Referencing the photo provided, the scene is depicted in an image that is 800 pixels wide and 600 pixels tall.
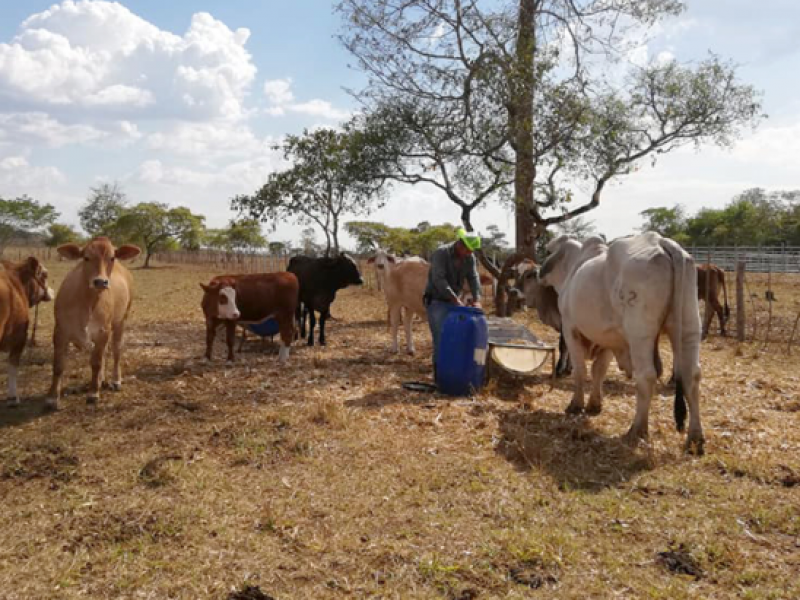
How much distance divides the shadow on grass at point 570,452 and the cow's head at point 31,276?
630 cm

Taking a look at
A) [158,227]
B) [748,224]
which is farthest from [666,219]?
[158,227]

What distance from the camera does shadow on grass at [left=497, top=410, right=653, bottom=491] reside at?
5027mm

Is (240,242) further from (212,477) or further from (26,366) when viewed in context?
(212,477)

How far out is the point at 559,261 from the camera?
8.25m

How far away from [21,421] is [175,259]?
68980mm

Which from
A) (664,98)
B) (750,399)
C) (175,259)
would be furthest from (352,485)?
(175,259)

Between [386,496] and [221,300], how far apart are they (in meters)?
5.52

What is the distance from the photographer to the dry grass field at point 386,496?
11.4 feet

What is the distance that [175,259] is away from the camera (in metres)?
71.5

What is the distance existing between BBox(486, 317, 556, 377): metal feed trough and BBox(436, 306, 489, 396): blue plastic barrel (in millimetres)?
540

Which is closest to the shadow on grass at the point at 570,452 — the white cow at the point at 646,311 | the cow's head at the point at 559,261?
the white cow at the point at 646,311

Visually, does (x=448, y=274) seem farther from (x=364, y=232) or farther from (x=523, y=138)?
(x=364, y=232)

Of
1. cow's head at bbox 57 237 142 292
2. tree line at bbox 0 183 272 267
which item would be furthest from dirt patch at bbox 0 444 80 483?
tree line at bbox 0 183 272 267

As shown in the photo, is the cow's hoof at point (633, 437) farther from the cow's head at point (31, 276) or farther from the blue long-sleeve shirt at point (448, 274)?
the cow's head at point (31, 276)
